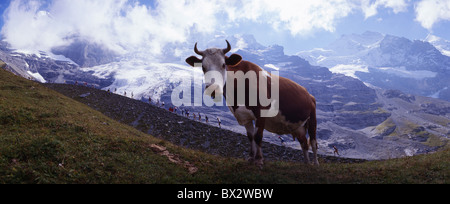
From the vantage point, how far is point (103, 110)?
47.6 metres

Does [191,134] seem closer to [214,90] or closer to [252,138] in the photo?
[252,138]

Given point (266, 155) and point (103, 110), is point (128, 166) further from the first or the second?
point (103, 110)

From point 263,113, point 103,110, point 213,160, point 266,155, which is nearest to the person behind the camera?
point 263,113

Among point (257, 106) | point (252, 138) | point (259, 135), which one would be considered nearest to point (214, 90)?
point (257, 106)

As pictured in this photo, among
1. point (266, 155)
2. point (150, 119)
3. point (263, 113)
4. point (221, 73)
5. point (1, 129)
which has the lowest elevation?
point (266, 155)

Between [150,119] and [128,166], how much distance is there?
39.5 meters

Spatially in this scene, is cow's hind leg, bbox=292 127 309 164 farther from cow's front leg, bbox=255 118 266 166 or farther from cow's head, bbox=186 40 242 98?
cow's head, bbox=186 40 242 98

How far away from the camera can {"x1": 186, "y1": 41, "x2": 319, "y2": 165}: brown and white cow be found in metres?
10.0

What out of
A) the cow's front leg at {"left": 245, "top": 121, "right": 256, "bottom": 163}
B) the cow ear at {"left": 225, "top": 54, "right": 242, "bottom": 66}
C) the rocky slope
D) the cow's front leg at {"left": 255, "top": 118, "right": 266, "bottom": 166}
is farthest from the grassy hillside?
the rocky slope

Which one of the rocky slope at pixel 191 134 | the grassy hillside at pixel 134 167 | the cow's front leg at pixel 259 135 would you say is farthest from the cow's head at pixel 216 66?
the rocky slope at pixel 191 134

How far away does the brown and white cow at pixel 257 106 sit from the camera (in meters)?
10.0
